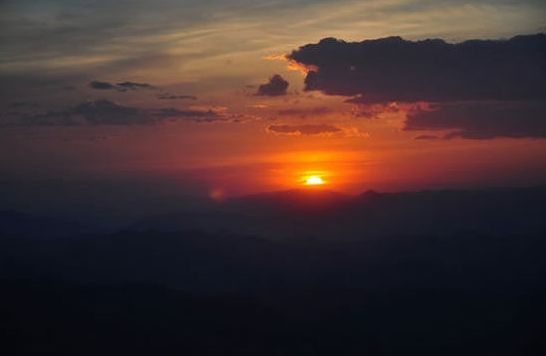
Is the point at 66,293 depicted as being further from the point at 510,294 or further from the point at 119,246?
the point at 510,294

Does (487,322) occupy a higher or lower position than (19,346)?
lower

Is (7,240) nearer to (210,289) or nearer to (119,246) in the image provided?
(119,246)

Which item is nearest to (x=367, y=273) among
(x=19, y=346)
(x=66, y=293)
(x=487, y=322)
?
(x=487, y=322)

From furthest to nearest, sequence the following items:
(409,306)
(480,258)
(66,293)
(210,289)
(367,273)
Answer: (480,258) < (367,273) < (210,289) < (409,306) < (66,293)

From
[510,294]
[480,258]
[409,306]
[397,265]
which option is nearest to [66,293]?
[409,306]

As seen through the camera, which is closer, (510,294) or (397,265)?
(510,294)

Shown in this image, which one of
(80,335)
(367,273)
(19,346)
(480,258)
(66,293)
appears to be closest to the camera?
(19,346)
